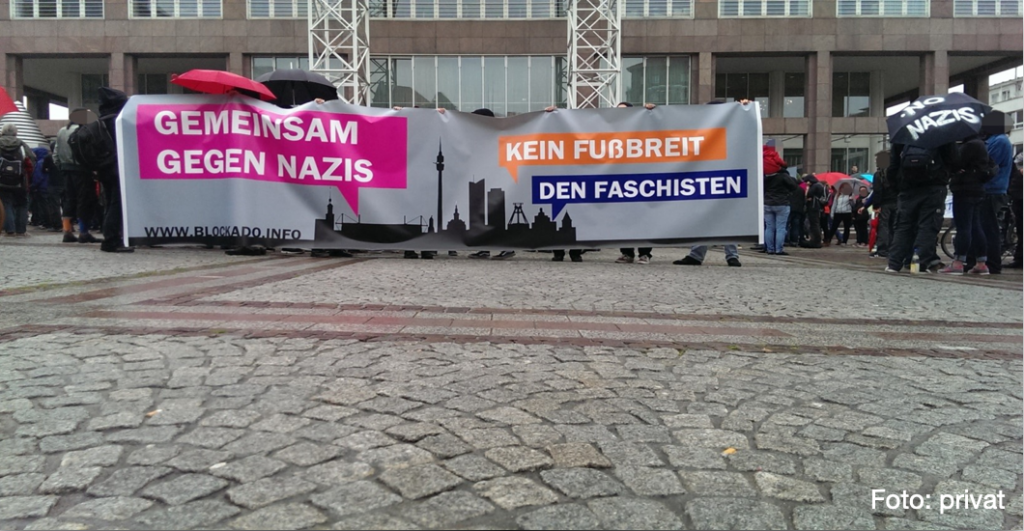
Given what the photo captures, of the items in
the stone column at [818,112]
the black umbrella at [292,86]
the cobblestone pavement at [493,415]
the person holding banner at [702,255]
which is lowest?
the cobblestone pavement at [493,415]

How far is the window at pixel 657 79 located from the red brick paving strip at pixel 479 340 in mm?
31215

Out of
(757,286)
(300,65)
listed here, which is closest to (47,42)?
(300,65)

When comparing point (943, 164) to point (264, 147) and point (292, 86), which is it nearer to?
point (264, 147)

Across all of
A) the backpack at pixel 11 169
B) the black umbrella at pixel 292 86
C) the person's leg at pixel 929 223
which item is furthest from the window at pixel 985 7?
the backpack at pixel 11 169

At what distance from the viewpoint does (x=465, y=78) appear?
33125 mm

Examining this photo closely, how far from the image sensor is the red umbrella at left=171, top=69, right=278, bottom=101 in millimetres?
8617

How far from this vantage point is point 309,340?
3885mm

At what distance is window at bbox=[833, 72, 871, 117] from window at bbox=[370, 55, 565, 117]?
14.7 m

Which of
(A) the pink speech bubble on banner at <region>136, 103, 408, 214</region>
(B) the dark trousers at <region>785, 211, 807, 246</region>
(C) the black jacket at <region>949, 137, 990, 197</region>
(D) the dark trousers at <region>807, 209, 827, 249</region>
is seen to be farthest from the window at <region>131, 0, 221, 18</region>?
(C) the black jacket at <region>949, 137, 990, 197</region>

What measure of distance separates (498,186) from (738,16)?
93.0ft

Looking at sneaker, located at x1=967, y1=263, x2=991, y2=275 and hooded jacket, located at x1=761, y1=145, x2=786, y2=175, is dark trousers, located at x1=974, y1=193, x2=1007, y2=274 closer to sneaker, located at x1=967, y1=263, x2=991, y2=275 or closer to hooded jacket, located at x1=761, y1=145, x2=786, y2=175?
sneaker, located at x1=967, y1=263, x2=991, y2=275

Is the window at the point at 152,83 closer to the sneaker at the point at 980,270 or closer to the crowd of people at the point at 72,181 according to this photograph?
the crowd of people at the point at 72,181

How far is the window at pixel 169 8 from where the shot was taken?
33.1 meters

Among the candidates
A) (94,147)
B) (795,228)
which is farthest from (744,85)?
(94,147)
